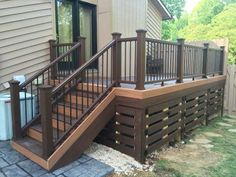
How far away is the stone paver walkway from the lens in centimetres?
326

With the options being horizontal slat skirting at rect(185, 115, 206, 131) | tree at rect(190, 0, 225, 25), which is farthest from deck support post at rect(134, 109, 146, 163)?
tree at rect(190, 0, 225, 25)

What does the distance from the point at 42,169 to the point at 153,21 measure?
22.8 feet

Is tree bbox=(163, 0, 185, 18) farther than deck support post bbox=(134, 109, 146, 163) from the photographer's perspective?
Yes

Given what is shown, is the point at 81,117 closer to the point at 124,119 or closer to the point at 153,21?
the point at 124,119

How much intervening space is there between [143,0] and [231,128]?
4468 mm

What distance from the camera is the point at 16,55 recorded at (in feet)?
16.1

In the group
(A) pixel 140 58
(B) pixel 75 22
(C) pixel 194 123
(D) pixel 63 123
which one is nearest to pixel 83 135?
(D) pixel 63 123

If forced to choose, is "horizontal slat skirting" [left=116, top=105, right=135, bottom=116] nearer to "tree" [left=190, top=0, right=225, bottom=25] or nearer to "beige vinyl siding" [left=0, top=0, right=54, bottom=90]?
Result: "beige vinyl siding" [left=0, top=0, right=54, bottom=90]

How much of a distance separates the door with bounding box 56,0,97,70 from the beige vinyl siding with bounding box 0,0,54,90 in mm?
519

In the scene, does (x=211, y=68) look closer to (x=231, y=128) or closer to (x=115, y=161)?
(x=231, y=128)

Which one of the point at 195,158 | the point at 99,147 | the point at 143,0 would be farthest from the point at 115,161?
the point at 143,0

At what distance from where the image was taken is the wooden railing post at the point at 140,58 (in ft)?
12.2

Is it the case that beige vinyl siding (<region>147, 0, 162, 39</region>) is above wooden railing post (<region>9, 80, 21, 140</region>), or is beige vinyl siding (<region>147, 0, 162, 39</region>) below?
above

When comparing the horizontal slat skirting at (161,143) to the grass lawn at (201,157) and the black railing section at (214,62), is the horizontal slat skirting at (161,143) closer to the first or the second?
the grass lawn at (201,157)
